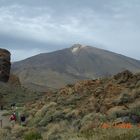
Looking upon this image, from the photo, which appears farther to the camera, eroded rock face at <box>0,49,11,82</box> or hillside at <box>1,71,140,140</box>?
eroded rock face at <box>0,49,11,82</box>

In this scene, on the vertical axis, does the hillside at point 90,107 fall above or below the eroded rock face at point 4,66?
below

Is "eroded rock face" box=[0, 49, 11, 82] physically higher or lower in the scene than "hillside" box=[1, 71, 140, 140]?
higher

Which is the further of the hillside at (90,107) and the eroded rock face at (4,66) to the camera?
the eroded rock face at (4,66)

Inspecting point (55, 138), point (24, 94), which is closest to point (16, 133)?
point (55, 138)

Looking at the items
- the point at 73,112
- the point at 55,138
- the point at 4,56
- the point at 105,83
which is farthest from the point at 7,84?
the point at 55,138

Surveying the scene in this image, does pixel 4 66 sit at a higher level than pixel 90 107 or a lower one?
higher

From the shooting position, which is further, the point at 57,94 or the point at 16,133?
the point at 57,94

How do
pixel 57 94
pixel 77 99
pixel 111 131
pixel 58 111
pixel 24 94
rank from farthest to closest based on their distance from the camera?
1. pixel 24 94
2. pixel 57 94
3. pixel 77 99
4. pixel 58 111
5. pixel 111 131

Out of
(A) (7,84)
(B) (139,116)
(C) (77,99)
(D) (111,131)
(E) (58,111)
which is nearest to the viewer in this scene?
(D) (111,131)

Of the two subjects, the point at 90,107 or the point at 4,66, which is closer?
the point at 90,107

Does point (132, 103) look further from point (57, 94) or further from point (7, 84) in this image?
point (7, 84)

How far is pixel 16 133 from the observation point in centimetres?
2480

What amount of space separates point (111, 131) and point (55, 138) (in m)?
3.76

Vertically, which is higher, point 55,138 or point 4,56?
point 4,56
